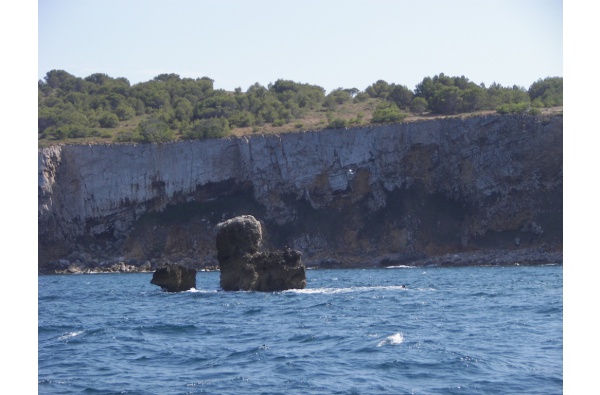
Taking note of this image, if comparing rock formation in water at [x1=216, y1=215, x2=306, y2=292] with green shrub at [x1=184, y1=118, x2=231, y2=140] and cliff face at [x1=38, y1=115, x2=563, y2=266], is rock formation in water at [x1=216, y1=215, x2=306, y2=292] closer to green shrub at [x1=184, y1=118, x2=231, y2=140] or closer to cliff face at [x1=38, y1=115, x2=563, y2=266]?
cliff face at [x1=38, y1=115, x2=563, y2=266]

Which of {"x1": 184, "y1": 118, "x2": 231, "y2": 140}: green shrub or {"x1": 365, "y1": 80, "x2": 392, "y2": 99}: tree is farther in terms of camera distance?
{"x1": 365, "y1": 80, "x2": 392, "y2": 99}: tree

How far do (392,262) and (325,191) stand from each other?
884 cm

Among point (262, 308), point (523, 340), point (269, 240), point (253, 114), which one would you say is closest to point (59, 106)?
point (253, 114)

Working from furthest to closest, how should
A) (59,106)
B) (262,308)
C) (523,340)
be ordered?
(59,106) < (262,308) < (523,340)

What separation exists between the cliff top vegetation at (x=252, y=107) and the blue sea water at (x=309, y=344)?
156 feet

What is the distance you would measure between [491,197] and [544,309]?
145 feet

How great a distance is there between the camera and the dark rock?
4034 cm

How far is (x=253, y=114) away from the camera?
93312mm

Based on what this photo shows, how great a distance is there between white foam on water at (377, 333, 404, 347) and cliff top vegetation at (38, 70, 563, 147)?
181 ft

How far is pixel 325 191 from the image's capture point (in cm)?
7400

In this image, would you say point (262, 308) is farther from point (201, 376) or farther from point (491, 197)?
point (491, 197)

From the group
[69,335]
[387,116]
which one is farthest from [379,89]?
[69,335]

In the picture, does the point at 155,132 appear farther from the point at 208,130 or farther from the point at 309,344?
the point at 309,344

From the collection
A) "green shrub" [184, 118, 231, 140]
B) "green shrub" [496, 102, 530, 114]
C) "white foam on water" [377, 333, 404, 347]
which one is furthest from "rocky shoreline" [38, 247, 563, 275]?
"white foam on water" [377, 333, 404, 347]
